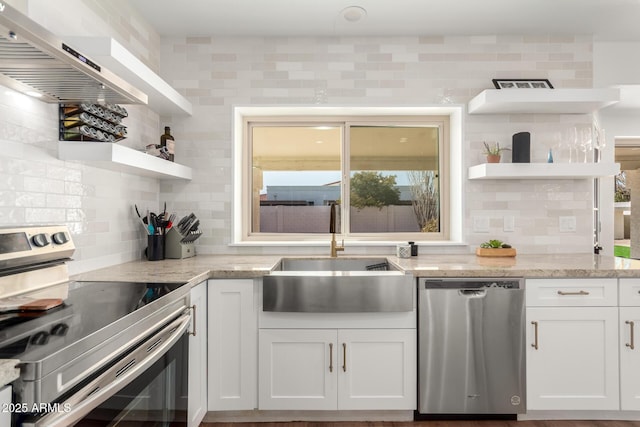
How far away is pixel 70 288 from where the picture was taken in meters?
1.54

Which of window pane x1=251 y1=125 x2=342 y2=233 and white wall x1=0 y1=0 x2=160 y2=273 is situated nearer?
white wall x1=0 y1=0 x2=160 y2=273

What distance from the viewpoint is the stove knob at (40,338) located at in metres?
0.90

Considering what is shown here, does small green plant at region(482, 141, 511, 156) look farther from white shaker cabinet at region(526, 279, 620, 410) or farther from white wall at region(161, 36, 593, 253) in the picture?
white shaker cabinet at region(526, 279, 620, 410)

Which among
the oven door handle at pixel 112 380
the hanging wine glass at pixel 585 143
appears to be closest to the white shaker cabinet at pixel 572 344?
the hanging wine glass at pixel 585 143

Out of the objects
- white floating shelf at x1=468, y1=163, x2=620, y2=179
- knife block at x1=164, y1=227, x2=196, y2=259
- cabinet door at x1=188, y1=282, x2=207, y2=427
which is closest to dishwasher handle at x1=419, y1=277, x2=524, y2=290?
white floating shelf at x1=468, y1=163, x2=620, y2=179

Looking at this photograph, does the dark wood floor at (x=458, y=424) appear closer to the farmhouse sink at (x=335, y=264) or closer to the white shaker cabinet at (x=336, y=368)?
the white shaker cabinet at (x=336, y=368)

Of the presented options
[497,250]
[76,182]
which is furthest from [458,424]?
[76,182]

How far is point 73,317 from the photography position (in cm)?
111

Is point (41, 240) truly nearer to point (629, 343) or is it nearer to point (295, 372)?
point (295, 372)

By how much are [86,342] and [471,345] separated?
69.9 inches

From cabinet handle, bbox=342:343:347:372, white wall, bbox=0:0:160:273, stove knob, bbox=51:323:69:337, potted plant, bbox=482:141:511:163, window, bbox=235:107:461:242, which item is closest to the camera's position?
stove knob, bbox=51:323:69:337

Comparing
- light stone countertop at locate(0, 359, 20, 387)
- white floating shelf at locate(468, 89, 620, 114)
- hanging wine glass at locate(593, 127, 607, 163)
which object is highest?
white floating shelf at locate(468, 89, 620, 114)

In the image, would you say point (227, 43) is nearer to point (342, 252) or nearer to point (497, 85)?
point (342, 252)

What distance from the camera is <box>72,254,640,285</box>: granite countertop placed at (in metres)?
1.86
